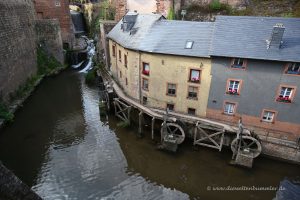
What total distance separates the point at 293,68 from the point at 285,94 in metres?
1.97

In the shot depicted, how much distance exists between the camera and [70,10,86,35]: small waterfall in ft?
178

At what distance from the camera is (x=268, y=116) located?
61.8 ft

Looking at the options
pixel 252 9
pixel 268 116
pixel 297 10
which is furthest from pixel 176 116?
pixel 297 10

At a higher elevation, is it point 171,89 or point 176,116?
point 171,89

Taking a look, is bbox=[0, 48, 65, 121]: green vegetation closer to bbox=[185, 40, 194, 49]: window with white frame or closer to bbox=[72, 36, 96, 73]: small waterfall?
bbox=[72, 36, 96, 73]: small waterfall

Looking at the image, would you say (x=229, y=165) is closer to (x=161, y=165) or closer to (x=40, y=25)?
(x=161, y=165)

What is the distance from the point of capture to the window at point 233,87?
18.7 metres

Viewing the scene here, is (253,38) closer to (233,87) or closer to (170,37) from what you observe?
(233,87)

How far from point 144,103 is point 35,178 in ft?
37.2

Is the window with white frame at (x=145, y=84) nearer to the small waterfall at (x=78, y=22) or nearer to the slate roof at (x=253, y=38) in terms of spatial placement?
the slate roof at (x=253, y=38)

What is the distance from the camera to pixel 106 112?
83.8 feet

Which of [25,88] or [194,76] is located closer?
[194,76]

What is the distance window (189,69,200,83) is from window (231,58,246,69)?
280 cm

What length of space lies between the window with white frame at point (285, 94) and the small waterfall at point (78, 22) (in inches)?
1844
